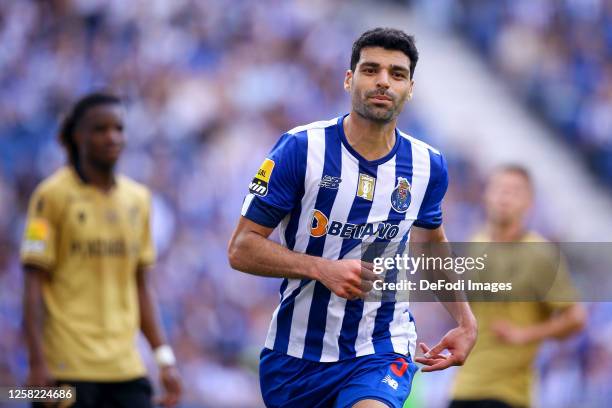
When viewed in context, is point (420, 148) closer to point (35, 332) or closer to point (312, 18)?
point (35, 332)

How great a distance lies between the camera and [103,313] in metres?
6.50

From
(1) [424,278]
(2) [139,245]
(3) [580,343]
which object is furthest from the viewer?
(3) [580,343]

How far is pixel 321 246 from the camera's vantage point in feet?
16.2

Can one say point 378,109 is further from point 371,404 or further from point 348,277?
point 371,404

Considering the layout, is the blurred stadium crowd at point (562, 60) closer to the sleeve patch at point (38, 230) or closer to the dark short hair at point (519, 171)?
the dark short hair at point (519, 171)

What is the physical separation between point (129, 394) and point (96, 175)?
1.33 meters

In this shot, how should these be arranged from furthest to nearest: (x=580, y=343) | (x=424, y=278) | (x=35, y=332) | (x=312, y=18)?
(x=312, y=18)
(x=580, y=343)
(x=35, y=332)
(x=424, y=278)

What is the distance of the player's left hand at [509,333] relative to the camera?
714 centimetres

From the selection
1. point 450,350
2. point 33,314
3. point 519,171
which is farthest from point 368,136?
point 519,171

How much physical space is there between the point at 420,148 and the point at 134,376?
2389 millimetres

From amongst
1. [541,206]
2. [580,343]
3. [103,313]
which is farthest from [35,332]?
Result: [541,206]

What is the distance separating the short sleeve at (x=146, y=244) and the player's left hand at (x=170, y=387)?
664 mm

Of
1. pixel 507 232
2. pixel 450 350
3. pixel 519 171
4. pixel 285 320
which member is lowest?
pixel 450 350

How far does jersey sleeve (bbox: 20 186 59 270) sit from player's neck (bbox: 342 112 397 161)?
7.09ft
